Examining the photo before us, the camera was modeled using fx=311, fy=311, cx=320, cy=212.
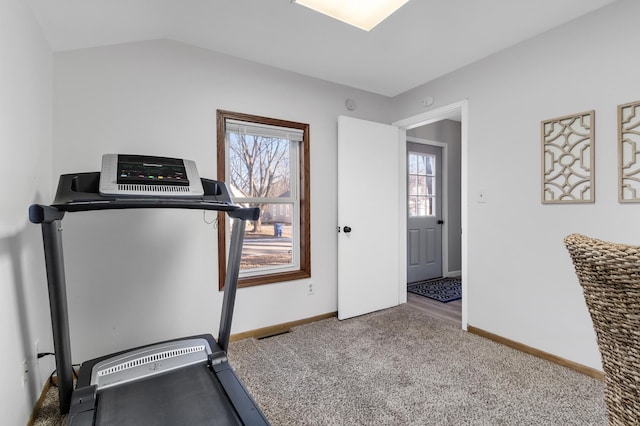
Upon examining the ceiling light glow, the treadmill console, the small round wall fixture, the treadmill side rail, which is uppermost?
the ceiling light glow

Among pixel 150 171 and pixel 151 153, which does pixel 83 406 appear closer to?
pixel 150 171

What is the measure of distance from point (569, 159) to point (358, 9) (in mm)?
1826

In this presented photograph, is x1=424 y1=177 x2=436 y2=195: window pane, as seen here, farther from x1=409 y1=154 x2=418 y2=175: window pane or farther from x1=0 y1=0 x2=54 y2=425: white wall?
x1=0 y1=0 x2=54 y2=425: white wall

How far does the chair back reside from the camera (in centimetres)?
64

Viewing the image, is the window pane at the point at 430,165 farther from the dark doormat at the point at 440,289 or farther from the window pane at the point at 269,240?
the window pane at the point at 269,240

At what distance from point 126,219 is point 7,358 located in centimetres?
106

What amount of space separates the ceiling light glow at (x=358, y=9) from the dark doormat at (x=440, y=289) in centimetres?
313

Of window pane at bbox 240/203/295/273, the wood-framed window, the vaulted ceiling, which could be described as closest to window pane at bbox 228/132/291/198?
the wood-framed window

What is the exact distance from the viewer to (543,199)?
237cm

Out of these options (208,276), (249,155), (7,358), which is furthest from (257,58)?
(7,358)

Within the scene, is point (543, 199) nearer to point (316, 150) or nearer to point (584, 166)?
point (584, 166)

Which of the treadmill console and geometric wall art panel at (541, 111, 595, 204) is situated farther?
geometric wall art panel at (541, 111, 595, 204)

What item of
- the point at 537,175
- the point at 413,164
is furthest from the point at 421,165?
the point at 537,175

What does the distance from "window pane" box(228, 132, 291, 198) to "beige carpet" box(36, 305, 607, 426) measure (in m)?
1.34
